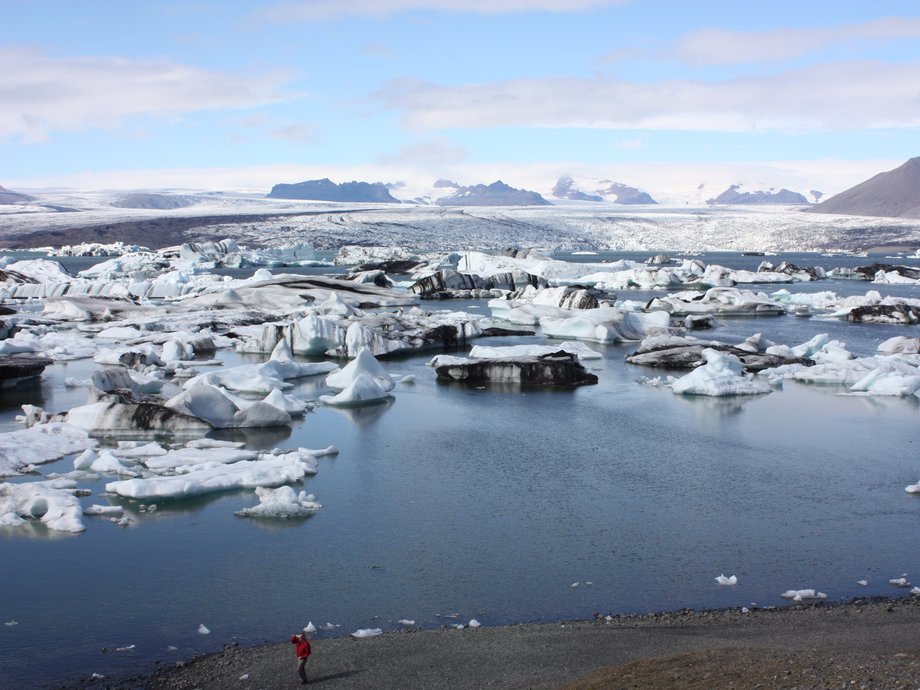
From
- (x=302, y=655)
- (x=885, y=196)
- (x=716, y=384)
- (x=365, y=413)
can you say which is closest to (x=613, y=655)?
(x=302, y=655)

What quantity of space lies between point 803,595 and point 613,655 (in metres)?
1.64

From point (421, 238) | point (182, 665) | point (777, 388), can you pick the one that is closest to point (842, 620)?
point (182, 665)

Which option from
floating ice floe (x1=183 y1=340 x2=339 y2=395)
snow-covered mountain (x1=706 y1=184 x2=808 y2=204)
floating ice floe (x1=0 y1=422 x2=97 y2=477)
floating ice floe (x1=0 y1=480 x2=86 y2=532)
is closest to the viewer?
floating ice floe (x1=0 y1=480 x2=86 y2=532)

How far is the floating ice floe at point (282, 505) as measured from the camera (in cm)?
738

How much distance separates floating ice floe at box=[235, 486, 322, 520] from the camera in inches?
290

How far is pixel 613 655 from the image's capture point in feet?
15.7

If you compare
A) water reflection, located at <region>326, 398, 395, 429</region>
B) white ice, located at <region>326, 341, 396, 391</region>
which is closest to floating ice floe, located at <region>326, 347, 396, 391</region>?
white ice, located at <region>326, 341, 396, 391</region>

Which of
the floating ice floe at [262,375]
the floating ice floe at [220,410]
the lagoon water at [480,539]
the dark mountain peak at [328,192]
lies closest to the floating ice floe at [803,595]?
the lagoon water at [480,539]

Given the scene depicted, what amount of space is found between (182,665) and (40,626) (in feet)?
3.59

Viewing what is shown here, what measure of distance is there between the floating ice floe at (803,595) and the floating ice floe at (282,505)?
11.7 ft

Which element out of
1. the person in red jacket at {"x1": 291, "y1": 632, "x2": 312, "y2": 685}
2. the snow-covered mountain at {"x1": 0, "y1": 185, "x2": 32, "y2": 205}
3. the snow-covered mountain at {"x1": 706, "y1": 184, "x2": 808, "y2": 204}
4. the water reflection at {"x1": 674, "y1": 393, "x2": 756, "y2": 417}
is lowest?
the water reflection at {"x1": 674, "y1": 393, "x2": 756, "y2": 417}

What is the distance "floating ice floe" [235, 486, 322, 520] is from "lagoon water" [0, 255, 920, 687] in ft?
0.46

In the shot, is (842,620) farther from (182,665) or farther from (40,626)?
(40,626)

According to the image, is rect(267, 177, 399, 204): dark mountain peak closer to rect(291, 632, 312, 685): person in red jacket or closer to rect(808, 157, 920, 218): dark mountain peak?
rect(808, 157, 920, 218): dark mountain peak
